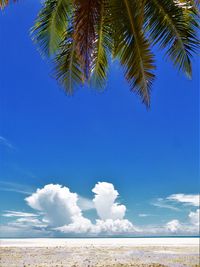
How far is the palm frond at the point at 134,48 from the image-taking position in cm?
628

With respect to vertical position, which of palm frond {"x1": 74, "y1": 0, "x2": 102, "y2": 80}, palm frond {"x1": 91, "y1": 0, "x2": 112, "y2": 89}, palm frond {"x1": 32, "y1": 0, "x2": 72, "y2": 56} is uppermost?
palm frond {"x1": 32, "y1": 0, "x2": 72, "y2": 56}

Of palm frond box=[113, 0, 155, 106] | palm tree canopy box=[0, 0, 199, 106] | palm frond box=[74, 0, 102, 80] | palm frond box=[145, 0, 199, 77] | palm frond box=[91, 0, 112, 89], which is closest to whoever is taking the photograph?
palm frond box=[74, 0, 102, 80]

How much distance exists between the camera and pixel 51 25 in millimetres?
7547

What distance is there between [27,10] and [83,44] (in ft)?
17.7

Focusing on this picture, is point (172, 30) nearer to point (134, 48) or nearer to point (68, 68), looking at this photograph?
→ point (134, 48)

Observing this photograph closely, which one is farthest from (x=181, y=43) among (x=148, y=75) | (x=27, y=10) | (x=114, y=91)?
(x=114, y=91)

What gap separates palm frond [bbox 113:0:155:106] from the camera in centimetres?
628

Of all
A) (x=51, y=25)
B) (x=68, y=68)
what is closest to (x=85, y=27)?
(x=68, y=68)

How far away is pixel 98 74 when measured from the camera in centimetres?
797

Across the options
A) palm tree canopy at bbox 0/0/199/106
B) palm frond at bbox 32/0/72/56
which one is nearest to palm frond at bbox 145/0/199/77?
palm tree canopy at bbox 0/0/199/106

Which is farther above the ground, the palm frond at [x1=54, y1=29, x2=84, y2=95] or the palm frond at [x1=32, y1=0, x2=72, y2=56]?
the palm frond at [x1=32, y1=0, x2=72, y2=56]

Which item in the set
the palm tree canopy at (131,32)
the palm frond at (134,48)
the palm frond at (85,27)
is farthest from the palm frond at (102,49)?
the palm frond at (85,27)

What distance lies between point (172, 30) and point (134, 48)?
29.4 inches

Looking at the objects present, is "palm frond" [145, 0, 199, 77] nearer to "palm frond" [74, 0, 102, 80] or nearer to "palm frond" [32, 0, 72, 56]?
"palm frond" [74, 0, 102, 80]
